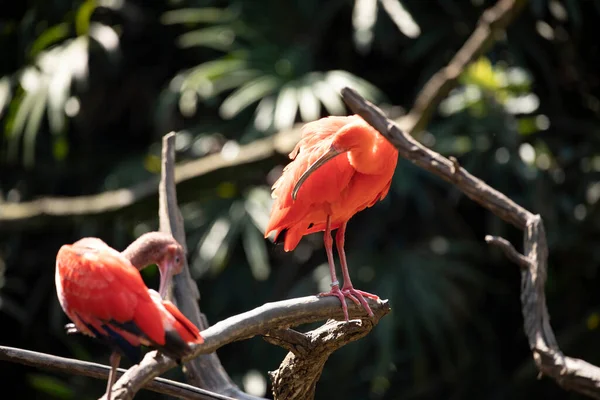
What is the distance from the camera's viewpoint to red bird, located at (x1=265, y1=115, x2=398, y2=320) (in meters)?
2.94

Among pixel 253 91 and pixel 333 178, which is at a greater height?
pixel 333 178

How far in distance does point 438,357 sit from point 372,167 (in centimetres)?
299

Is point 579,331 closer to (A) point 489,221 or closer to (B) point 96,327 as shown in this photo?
(A) point 489,221

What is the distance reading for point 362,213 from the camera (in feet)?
19.4

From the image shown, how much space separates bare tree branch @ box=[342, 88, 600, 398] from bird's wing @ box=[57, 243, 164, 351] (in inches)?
39.8

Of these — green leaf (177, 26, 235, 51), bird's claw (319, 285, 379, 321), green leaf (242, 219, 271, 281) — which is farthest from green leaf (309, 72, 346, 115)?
bird's claw (319, 285, 379, 321)

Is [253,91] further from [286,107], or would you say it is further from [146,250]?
[146,250]

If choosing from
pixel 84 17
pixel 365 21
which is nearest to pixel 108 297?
pixel 365 21

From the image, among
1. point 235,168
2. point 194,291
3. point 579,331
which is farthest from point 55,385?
point 579,331

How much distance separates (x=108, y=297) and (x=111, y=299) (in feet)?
0.05

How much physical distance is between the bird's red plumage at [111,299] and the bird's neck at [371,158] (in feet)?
2.93

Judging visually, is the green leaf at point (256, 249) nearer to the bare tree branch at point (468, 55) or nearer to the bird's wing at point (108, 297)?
the bare tree branch at point (468, 55)

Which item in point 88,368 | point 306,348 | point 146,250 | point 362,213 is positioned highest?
point 146,250

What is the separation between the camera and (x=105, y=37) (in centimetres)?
566
